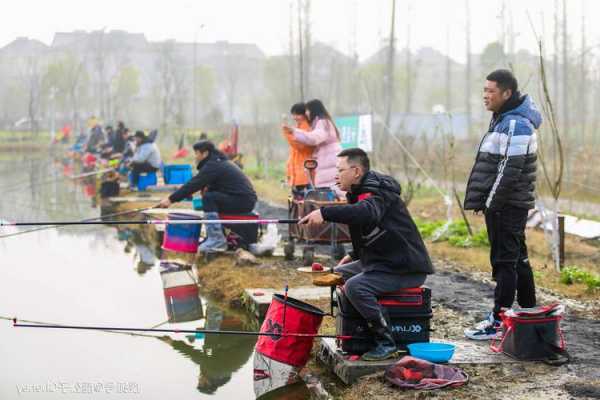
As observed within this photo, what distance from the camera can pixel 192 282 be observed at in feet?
29.0

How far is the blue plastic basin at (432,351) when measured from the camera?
492cm

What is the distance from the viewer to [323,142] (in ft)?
31.6

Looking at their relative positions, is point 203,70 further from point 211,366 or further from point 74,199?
point 211,366

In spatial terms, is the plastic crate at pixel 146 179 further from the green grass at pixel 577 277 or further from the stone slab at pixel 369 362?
the stone slab at pixel 369 362

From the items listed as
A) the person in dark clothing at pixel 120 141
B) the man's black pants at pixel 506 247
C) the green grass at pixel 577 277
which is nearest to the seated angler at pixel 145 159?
the person in dark clothing at pixel 120 141

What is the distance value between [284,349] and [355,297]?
26.1 inches

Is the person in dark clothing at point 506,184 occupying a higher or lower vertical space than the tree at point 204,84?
lower

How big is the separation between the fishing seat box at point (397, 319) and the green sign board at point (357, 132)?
7.26 m

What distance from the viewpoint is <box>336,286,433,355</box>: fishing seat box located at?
16.7ft

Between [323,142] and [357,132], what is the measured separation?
10.8 feet

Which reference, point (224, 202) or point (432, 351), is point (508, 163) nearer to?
point (432, 351)

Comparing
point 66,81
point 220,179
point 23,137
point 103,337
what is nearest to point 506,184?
point 103,337

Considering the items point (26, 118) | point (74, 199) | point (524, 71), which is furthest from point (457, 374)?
point (26, 118)

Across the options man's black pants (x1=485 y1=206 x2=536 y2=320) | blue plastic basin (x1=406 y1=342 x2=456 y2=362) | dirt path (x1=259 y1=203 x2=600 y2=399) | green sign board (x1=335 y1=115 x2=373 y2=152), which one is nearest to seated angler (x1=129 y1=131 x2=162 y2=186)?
green sign board (x1=335 y1=115 x2=373 y2=152)
